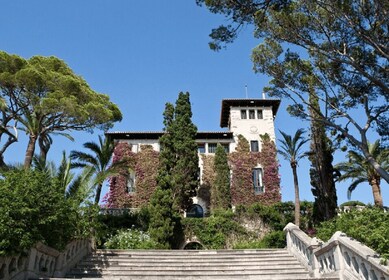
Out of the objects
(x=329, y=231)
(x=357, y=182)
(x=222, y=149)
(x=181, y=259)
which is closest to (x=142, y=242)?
(x=181, y=259)

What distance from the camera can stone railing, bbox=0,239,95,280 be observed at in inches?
281

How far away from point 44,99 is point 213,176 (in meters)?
14.1

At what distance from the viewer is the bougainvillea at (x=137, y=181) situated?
2655cm

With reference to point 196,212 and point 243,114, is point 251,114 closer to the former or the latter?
point 243,114

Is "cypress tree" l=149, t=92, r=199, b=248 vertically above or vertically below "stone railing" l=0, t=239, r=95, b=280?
above

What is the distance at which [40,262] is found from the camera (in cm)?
825

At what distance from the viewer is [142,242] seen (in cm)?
1588

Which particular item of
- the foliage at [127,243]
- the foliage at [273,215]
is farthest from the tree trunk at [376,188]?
the foliage at [127,243]

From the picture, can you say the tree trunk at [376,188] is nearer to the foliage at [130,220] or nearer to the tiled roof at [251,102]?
the tiled roof at [251,102]

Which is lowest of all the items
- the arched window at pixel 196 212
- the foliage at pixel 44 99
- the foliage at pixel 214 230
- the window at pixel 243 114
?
the foliage at pixel 214 230

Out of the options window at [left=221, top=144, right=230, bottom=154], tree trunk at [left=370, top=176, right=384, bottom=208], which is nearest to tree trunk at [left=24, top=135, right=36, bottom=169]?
window at [left=221, top=144, right=230, bottom=154]

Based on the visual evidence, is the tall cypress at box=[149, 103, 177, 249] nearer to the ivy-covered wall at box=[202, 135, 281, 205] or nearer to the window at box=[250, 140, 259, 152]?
the ivy-covered wall at box=[202, 135, 281, 205]

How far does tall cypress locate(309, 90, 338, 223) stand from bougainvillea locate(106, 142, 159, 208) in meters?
12.0

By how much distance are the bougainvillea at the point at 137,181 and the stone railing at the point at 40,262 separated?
51.6 feet
